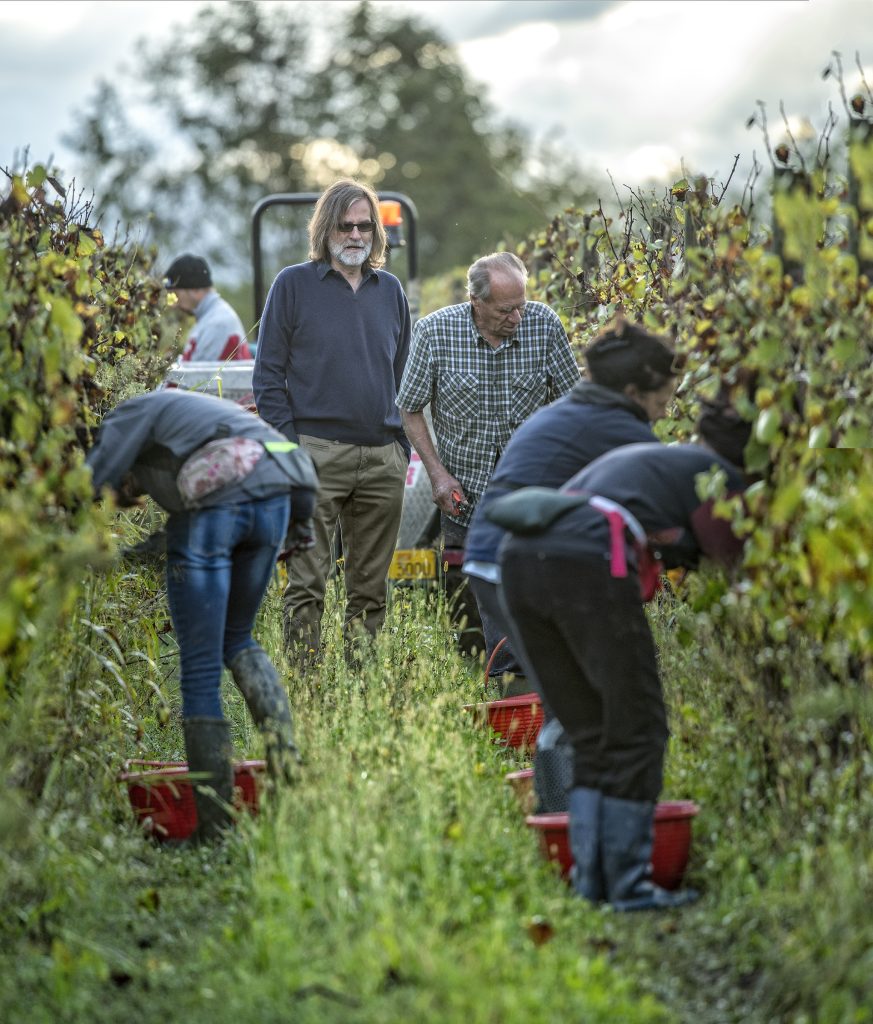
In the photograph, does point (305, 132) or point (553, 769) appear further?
point (305, 132)

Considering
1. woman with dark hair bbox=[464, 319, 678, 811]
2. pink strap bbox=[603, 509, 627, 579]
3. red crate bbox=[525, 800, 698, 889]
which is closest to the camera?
pink strap bbox=[603, 509, 627, 579]

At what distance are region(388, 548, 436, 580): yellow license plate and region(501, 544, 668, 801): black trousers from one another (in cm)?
399

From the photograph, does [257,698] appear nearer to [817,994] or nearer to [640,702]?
[640,702]

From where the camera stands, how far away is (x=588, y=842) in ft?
15.3

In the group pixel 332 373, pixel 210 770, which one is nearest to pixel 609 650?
pixel 210 770

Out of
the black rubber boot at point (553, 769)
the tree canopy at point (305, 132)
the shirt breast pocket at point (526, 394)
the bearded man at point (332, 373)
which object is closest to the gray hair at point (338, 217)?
the bearded man at point (332, 373)

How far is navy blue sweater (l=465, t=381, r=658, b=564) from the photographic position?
5.06 metres

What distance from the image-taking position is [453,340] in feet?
23.4

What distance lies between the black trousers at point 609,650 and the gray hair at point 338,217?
308 centimetres

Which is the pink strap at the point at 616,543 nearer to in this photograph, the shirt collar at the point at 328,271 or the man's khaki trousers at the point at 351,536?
the man's khaki trousers at the point at 351,536

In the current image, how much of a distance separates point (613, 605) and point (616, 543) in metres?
0.18

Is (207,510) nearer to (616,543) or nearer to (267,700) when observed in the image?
(267,700)

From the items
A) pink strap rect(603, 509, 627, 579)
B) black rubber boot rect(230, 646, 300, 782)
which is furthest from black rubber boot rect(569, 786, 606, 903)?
black rubber boot rect(230, 646, 300, 782)

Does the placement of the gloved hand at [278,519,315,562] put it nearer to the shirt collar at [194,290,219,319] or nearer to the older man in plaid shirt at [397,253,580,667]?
the older man in plaid shirt at [397,253,580,667]
